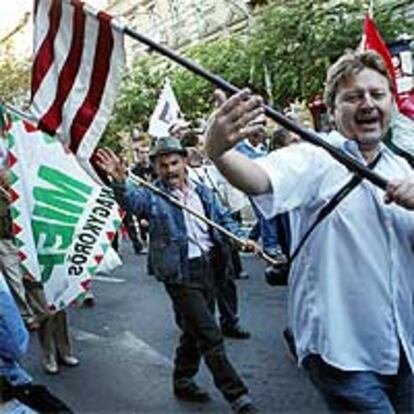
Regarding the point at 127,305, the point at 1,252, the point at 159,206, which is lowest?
the point at 127,305

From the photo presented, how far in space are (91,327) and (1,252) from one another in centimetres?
191

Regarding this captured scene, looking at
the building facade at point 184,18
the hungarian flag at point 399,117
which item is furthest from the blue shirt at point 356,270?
the building facade at point 184,18

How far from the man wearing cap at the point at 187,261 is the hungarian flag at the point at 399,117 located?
53.0 inches

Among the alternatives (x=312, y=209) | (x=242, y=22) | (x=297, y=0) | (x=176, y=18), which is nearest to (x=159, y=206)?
(x=312, y=209)

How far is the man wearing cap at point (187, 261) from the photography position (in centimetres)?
502

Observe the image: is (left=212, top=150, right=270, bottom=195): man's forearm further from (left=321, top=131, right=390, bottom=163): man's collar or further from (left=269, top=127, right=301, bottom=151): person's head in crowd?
(left=269, top=127, right=301, bottom=151): person's head in crowd

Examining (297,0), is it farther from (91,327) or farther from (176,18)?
(176,18)

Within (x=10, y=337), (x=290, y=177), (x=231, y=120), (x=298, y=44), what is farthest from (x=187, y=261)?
(x=298, y=44)

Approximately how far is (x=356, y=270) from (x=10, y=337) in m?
1.28

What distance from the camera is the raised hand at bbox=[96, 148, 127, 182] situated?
427 cm

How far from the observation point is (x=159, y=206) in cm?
531

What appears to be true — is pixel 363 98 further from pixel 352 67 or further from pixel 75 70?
pixel 75 70

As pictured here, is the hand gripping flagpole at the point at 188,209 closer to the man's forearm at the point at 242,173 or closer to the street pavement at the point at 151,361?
the street pavement at the point at 151,361

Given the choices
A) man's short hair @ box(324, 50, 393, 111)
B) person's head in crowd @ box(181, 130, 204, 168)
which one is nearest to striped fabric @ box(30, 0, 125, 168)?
man's short hair @ box(324, 50, 393, 111)
